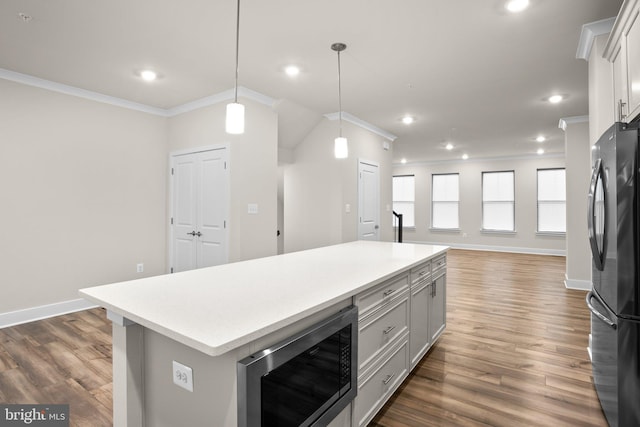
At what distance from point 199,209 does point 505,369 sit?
149 inches

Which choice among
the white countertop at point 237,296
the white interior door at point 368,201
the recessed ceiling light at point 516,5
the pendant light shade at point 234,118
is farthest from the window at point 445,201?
the pendant light shade at point 234,118

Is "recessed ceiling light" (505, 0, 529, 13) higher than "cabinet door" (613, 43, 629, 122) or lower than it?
higher

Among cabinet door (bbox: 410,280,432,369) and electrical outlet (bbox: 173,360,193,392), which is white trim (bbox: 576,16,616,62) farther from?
electrical outlet (bbox: 173,360,193,392)

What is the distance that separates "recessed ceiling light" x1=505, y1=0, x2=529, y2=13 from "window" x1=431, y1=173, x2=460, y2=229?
828 cm

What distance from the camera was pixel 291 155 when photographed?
5.68 m

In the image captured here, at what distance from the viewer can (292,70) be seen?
137 inches

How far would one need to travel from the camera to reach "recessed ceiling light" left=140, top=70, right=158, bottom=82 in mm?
Result: 3521

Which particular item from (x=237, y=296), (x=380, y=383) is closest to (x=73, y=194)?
(x=237, y=296)

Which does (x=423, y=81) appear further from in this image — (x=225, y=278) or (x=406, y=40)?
(x=225, y=278)

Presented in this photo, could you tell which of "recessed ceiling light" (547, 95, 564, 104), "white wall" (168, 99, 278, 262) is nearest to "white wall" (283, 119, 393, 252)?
"white wall" (168, 99, 278, 262)

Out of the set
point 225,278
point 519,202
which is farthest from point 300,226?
point 519,202

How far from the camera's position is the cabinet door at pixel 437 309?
286 centimetres

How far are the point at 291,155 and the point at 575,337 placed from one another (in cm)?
440

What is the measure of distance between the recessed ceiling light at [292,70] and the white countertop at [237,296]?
6.63 feet
